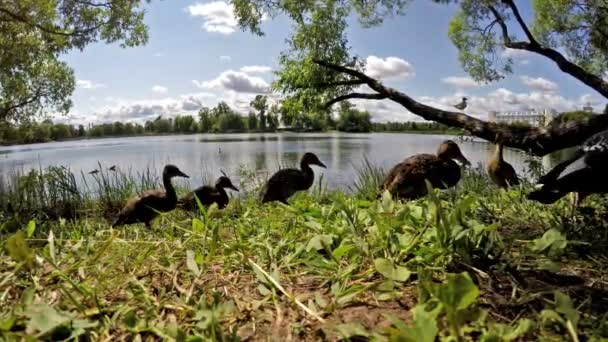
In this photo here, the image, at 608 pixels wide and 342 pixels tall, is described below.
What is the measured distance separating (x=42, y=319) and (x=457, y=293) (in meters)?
0.80

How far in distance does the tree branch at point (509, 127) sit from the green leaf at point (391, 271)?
9.11 metres

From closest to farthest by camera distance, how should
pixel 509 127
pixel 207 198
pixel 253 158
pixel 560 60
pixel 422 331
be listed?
pixel 422 331 < pixel 207 198 < pixel 509 127 < pixel 560 60 < pixel 253 158

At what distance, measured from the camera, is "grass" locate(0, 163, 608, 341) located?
2.73 ft

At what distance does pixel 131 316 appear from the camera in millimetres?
888

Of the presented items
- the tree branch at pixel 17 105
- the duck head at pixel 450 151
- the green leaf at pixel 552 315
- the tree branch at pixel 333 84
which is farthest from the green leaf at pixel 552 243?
the tree branch at pixel 17 105

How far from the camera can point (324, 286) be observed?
110cm

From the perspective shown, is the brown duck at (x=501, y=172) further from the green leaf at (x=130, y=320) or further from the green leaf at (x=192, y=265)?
the green leaf at (x=130, y=320)

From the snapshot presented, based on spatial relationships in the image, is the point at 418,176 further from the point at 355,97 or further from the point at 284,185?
the point at 355,97

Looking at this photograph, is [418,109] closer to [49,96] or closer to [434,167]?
[434,167]

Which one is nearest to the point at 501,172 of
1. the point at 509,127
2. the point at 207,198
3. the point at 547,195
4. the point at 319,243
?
the point at 207,198

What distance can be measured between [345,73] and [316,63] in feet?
3.71

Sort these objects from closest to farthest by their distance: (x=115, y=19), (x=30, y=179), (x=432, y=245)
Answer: (x=432, y=245) → (x=30, y=179) → (x=115, y=19)

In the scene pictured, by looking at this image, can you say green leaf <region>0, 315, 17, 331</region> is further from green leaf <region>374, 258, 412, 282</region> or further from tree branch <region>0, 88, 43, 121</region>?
tree branch <region>0, 88, 43, 121</region>

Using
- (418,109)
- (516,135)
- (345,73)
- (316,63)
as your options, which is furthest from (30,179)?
(516,135)
